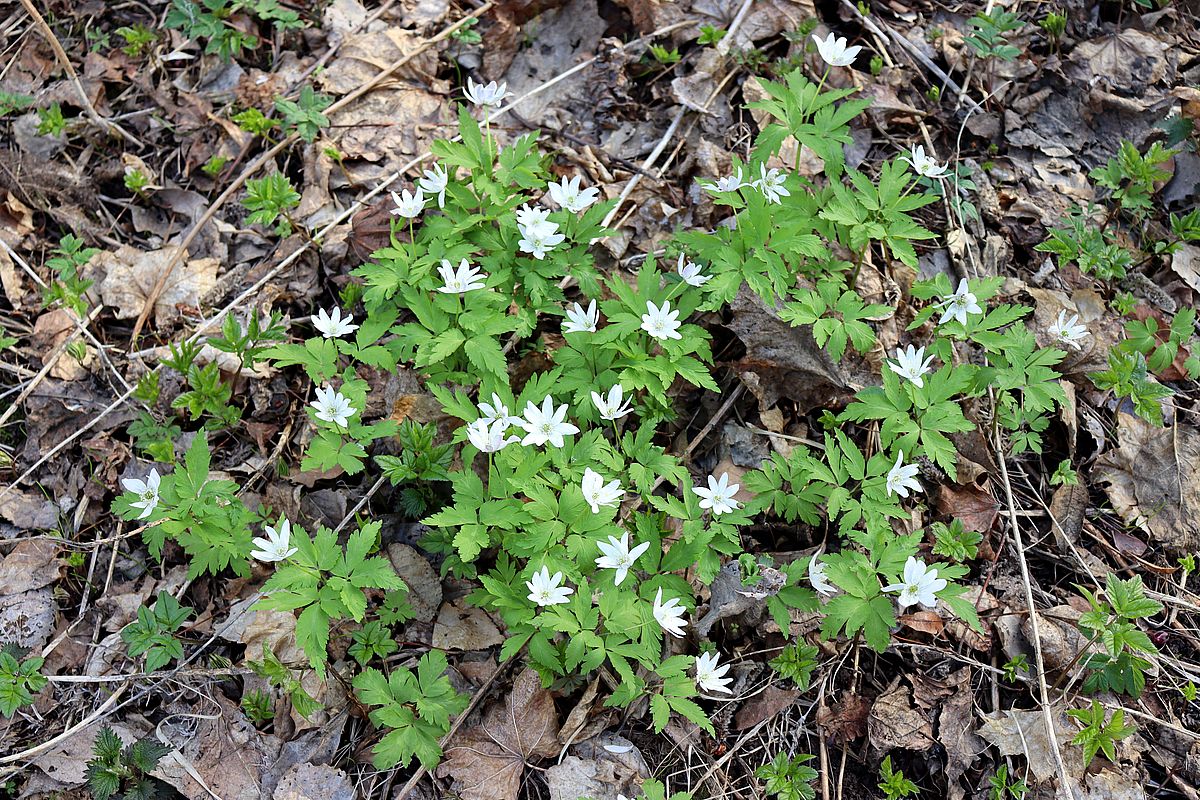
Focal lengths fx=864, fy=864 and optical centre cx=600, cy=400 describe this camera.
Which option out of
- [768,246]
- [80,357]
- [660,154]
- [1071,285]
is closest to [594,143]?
[660,154]

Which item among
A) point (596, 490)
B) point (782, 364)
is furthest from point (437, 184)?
point (782, 364)

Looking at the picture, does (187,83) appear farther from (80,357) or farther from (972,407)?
(972,407)

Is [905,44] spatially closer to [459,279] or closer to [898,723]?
[459,279]

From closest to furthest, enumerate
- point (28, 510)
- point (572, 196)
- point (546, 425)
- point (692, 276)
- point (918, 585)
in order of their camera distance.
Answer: point (918, 585)
point (546, 425)
point (692, 276)
point (572, 196)
point (28, 510)

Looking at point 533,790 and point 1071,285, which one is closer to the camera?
point 533,790

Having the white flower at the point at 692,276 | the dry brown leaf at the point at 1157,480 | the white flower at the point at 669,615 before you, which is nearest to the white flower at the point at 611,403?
the white flower at the point at 692,276

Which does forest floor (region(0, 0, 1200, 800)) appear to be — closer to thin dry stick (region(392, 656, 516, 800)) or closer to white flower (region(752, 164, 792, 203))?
thin dry stick (region(392, 656, 516, 800))

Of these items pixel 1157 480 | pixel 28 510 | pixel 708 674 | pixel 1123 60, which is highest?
pixel 1123 60

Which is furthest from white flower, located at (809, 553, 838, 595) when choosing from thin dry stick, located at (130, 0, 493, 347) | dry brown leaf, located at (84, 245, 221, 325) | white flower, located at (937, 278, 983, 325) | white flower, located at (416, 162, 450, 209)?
thin dry stick, located at (130, 0, 493, 347)
